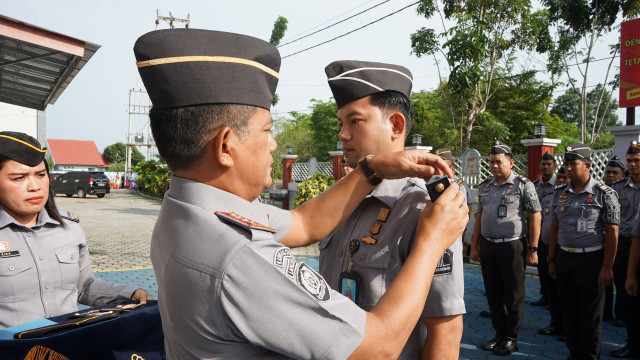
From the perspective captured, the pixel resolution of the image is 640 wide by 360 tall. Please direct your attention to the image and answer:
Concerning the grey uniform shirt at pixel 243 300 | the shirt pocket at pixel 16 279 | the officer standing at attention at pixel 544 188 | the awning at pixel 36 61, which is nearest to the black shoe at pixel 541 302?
the officer standing at attention at pixel 544 188

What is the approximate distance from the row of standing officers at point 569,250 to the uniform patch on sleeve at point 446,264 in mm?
3813

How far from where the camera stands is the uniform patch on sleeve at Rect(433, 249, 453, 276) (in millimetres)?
1459

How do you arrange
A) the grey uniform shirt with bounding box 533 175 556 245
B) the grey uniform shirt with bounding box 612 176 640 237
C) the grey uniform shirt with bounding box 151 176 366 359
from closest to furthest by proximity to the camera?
the grey uniform shirt with bounding box 151 176 366 359 → the grey uniform shirt with bounding box 612 176 640 237 → the grey uniform shirt with bounding box 533 175 556 245

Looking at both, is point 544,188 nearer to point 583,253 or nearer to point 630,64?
point 583,253

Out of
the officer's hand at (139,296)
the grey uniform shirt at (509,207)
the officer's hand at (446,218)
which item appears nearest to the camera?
the officer's hand at (446,218)

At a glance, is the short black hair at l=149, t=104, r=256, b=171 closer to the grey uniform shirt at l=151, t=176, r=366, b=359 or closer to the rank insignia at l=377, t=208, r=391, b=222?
the grey uniform shirt at l=151, t=176, r=366, b=359

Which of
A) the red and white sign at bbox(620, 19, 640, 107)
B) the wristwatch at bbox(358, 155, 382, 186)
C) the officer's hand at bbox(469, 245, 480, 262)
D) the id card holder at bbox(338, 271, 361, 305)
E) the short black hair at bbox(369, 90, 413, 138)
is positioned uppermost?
the red and white sign at bbox(620, 19, 640, 107)

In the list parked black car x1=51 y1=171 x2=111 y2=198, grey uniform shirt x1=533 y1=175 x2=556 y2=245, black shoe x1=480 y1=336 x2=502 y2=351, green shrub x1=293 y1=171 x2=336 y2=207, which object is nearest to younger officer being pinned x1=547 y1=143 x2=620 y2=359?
black shoe x1=480 y1=336 x2=502 y2=351

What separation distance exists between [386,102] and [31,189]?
206 centimetres

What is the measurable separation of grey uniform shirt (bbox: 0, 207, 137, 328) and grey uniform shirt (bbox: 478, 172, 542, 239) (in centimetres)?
411

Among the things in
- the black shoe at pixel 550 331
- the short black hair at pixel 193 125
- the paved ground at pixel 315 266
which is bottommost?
the paved ground at pixel 315 266

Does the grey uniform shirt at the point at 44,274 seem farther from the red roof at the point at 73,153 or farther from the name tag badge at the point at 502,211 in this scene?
the red roof at the point at 73,153

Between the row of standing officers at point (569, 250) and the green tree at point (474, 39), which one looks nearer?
the row of standing officers at point (569, 250)

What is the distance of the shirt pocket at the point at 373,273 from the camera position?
4.98ft
